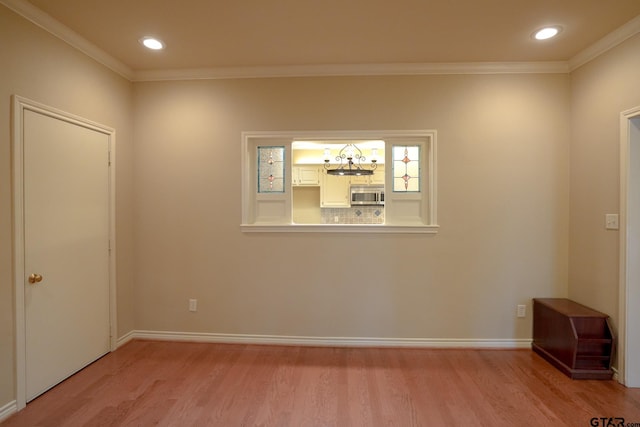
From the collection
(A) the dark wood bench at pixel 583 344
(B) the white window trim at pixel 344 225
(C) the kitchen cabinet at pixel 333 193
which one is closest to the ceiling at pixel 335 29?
(B) the white window trim at pixel 344 225

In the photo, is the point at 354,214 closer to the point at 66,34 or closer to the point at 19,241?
the point at 66,34

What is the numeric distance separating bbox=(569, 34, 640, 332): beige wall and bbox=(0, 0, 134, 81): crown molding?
14.4 ft

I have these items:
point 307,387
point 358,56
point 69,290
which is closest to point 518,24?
point 358,56

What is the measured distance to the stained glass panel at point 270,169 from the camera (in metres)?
3.44

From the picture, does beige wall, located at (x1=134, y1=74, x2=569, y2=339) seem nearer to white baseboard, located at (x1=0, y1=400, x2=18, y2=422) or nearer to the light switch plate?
the light switch plate

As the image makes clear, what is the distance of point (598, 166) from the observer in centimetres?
278

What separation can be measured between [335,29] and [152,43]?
158cm

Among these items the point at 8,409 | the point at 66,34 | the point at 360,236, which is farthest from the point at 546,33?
the point at 8,409

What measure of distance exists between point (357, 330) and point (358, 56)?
2.65 metres

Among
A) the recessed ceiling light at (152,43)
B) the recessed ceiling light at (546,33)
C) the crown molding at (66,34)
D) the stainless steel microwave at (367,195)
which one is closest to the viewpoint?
the crown molding at (66,34)

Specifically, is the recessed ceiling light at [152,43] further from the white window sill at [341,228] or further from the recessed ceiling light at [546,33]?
the recessed ceiling light at [546,33]

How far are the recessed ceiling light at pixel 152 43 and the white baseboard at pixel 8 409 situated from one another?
2849 millimetres

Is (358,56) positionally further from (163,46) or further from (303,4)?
(163,46)

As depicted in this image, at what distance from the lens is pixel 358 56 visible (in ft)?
9.87
